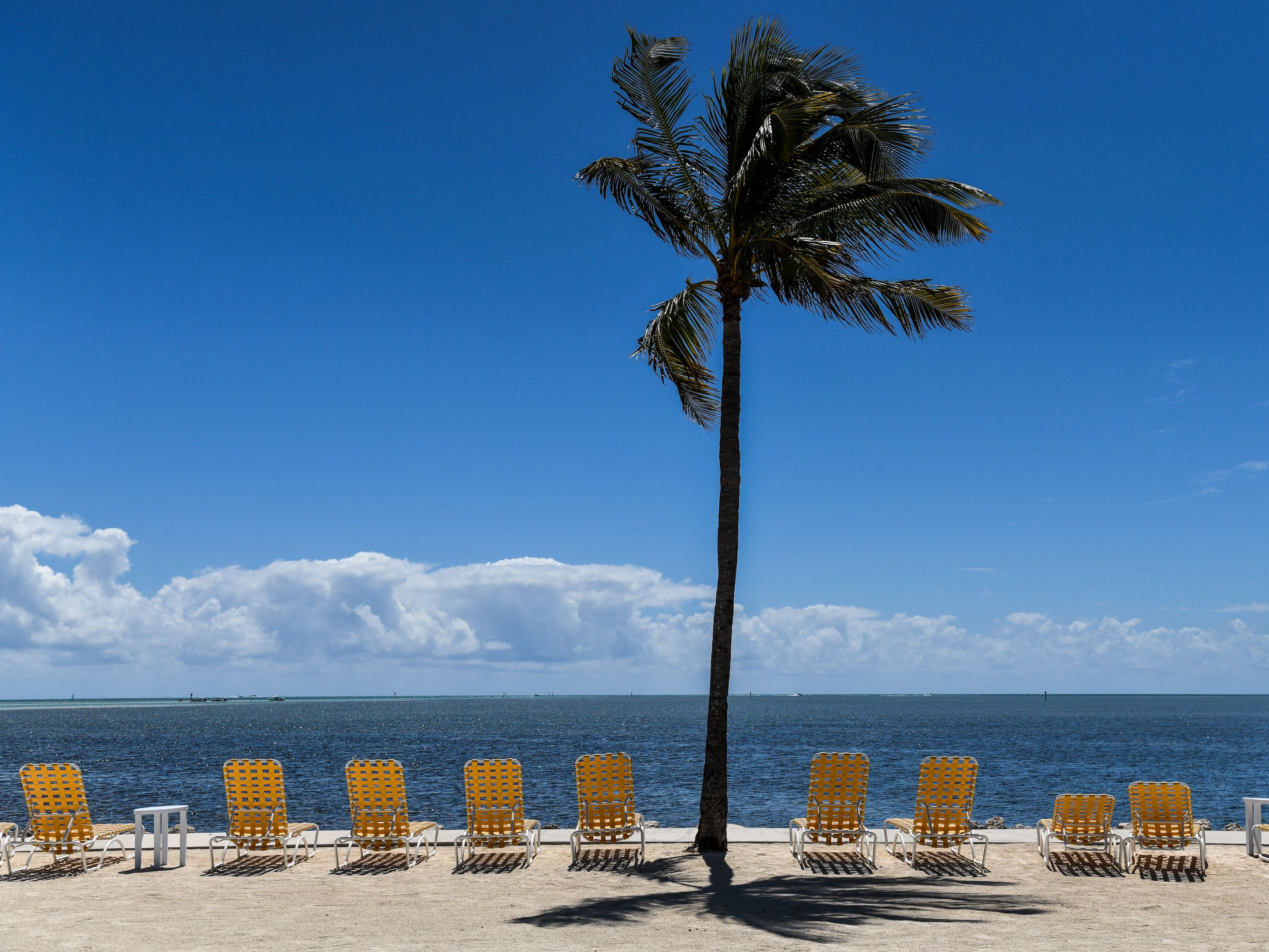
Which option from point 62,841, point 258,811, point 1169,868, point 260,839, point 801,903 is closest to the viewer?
point 801,903

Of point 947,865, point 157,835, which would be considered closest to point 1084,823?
point 947,865

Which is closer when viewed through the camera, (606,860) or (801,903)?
(801,903)

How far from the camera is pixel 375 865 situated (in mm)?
10844

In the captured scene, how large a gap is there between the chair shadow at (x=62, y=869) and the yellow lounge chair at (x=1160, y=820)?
1070 cm

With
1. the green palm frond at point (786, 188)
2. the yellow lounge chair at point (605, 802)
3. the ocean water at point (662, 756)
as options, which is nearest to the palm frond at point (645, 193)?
the green palm frond at point (786, 188)

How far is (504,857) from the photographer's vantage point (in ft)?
36.6

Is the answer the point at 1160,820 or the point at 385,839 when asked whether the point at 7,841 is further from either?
the point at 1160,820

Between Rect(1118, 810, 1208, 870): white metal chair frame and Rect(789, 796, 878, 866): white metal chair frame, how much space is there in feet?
8.60

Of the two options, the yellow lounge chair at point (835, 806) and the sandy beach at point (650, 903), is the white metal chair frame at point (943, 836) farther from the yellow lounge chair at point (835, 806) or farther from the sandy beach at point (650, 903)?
the yellow lounge chair at point (835, 806)

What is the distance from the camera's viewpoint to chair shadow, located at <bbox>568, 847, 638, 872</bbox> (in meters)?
10.5

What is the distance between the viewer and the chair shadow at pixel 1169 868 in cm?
1019

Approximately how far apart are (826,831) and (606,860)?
2.37 m

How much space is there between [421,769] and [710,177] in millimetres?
40881

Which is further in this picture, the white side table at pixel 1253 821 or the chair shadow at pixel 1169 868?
the white side table at pixel 1253 821
